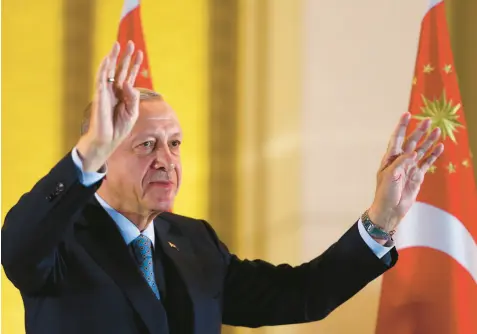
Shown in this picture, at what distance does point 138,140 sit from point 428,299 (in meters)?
1.42

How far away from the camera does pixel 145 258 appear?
1868 mm

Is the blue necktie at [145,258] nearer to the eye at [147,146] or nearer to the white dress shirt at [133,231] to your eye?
the white dress shirt at [133,231]

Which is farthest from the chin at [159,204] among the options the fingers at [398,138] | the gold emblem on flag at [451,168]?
the gold emblem on flag at [451,168]

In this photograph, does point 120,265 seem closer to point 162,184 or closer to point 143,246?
point 143,246

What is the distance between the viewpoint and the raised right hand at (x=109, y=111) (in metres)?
1.48

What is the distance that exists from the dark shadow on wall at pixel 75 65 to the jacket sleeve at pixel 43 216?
1.39m

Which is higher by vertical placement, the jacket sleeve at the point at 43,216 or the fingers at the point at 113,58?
the fingers at the point at 113,58

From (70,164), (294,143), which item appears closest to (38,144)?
(294,143)

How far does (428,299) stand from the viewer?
2803 mm

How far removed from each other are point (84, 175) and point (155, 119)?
0.41 meters

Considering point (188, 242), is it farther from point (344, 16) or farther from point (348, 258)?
point (344, 16)

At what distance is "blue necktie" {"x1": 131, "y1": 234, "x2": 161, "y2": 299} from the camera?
Result: 1.84 metres

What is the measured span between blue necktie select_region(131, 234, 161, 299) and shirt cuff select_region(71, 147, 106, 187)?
0.36 meters

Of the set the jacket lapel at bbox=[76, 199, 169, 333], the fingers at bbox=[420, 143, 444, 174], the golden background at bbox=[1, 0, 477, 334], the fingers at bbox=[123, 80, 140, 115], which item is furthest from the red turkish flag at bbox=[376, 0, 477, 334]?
the fingers at bbox=[123, 80, 140, 115]
